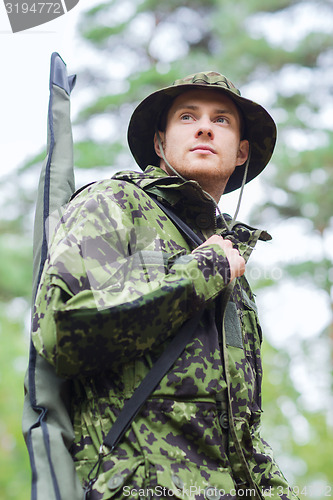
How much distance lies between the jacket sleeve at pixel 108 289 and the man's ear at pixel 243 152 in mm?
1179

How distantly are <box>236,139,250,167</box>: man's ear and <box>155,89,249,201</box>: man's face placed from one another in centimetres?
17

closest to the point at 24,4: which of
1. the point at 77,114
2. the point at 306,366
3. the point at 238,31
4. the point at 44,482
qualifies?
the point at 44,482

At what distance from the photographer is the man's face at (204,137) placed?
9.78ft

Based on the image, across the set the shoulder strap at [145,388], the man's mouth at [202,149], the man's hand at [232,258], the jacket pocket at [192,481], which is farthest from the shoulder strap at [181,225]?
the jacket pocket at [192,481]

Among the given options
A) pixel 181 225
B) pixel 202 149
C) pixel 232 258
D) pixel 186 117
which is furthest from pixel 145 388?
pixel 186 117

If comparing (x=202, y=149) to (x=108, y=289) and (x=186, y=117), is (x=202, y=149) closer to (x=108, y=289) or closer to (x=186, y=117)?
(x=186, y=117)

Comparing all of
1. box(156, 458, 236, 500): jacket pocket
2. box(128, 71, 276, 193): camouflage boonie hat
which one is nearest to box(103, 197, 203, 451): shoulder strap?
box(156, 458, 236, 500): jacket pocket

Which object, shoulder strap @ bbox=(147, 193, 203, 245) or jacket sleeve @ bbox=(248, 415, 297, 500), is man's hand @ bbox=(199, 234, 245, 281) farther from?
jacket sleeve @ bbox=(248, 415, 297, 500)

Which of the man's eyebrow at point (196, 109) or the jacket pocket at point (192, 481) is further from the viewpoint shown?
the man's eyebrow at point (196, 109)

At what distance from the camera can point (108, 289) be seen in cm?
218

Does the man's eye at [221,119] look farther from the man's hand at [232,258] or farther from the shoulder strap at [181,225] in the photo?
the man's hand at [232,258]

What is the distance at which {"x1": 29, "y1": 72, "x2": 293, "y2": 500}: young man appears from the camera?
81.6 inches

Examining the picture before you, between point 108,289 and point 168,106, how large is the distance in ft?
4.95

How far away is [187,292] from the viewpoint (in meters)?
2.23
